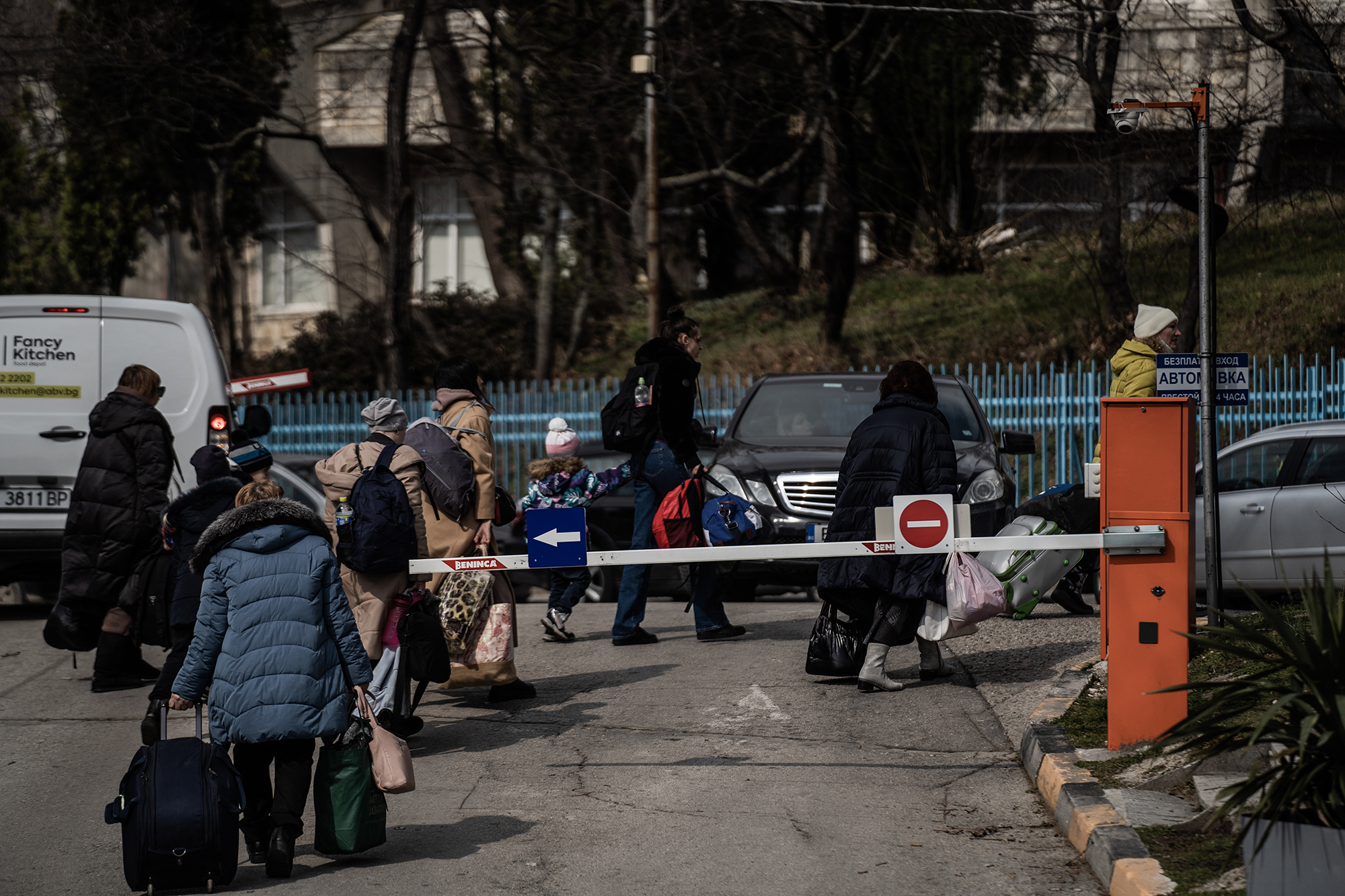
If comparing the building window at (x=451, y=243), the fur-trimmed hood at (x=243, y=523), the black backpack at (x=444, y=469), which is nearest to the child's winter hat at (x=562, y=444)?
the black backpack at (x=444, y=469)

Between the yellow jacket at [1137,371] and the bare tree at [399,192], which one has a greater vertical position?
the bare tree at [399,192]

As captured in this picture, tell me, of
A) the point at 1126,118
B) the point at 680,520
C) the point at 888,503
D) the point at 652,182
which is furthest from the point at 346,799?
the point at 652,182

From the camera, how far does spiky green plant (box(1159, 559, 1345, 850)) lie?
13.2ft

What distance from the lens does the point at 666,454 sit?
9.22 meters

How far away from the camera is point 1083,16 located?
19.8 meters

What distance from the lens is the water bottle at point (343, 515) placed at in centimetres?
655

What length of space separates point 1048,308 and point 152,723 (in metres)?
19.6

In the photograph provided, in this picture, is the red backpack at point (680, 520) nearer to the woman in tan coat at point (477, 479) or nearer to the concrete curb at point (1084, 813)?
the woman in tan coat at point (477, 479)

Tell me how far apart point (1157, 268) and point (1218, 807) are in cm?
1924

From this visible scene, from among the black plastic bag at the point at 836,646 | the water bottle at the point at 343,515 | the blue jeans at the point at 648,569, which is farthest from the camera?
the blue jeans at the point at 648,569

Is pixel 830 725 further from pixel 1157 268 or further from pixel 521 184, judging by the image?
pixel 521 184

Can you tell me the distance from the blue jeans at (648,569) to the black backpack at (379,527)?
2.90 metres

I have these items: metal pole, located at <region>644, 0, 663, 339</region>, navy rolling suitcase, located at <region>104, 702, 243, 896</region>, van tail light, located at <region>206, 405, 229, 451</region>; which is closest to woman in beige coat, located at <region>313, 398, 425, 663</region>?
navy rolling suitcase, located at <region>104, 702, 243, 896</region>

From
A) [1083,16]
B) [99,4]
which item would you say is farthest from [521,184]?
[1083,16]
